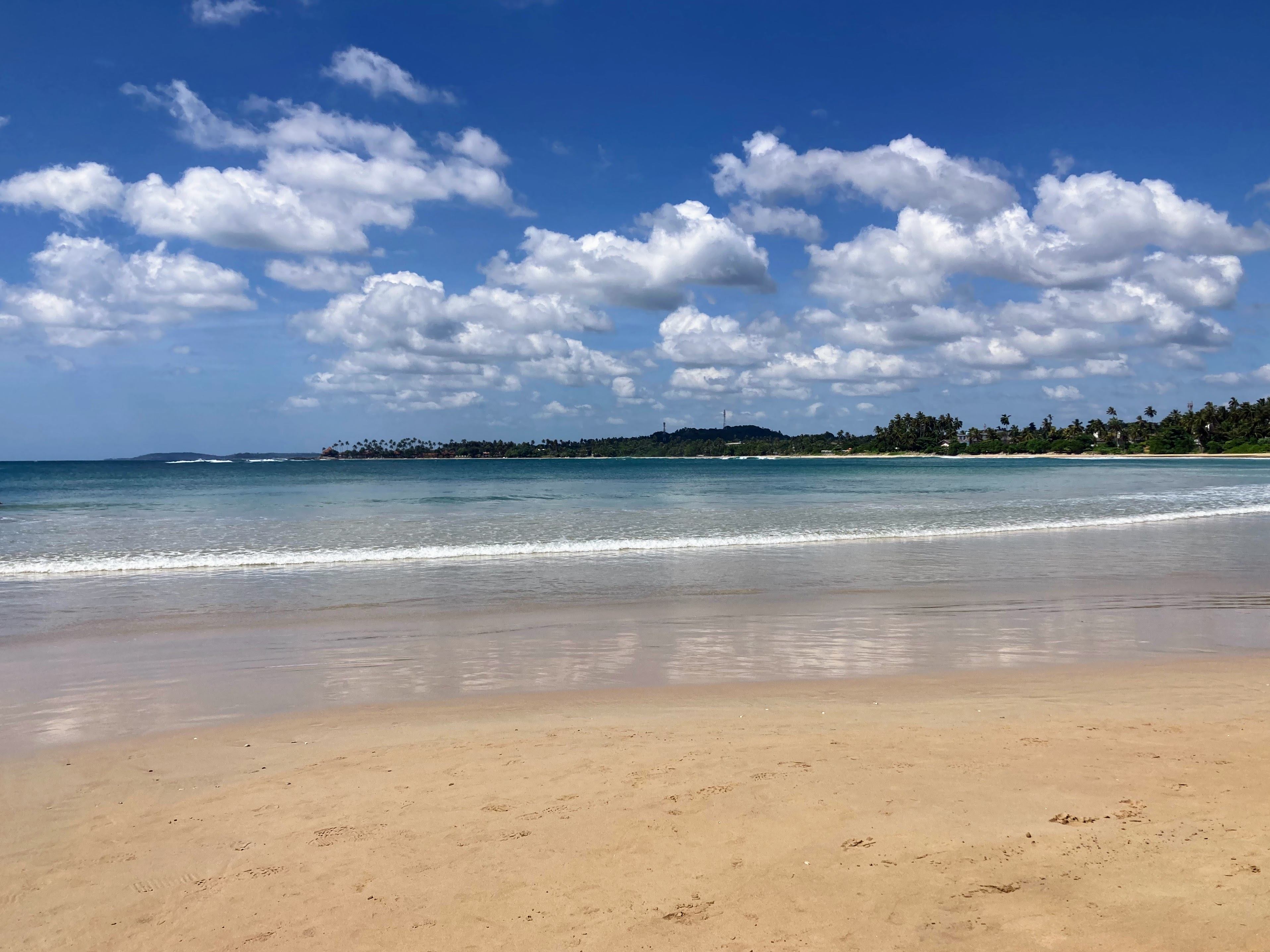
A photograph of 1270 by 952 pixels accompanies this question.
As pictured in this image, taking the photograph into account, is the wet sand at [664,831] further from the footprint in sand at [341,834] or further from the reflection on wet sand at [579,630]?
the reflection on wet sand at [579,630]

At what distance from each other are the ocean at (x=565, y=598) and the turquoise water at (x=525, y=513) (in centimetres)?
27

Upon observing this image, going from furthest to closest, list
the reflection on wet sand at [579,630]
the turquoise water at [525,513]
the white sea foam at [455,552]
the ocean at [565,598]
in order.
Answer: the turquoise water at [525,513], the white sea foam at [455,552], the ocean at [565,598], the reflection on wet sand at [579,630]

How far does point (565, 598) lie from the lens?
15.0 m

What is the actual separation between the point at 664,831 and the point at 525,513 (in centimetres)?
3075

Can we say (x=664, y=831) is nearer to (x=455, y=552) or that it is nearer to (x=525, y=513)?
(x=455, y=552)

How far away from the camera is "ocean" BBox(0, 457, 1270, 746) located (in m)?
9.53

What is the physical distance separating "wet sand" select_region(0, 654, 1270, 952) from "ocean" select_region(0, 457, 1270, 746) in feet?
5.76

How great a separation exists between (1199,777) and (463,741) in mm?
5630

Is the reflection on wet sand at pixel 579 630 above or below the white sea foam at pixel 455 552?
below

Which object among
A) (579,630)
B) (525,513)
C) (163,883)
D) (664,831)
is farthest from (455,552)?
(664,831)

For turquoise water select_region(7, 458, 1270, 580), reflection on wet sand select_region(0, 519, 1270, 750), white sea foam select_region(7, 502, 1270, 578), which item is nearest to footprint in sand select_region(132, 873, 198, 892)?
reflection on wet sand select_region(0, 519, 1270, 750)

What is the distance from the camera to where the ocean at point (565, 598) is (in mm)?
9531

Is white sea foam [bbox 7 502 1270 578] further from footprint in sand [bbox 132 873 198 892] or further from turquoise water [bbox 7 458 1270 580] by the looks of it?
footprint in sand [bbox 132 873 198 892]

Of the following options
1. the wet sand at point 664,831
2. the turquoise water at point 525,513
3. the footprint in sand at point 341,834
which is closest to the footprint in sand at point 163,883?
the wet sand at point 664,831
